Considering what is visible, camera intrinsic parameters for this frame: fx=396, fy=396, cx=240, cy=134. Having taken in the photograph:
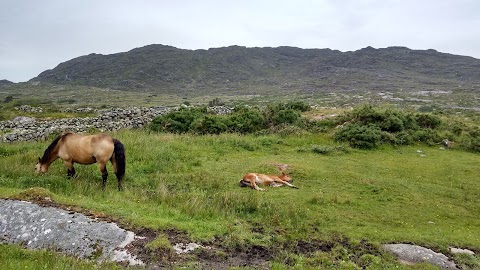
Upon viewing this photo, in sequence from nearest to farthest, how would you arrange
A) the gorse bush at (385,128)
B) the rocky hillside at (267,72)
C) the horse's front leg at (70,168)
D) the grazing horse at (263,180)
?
the horse's front leg at (70,168)
the grazing horse at (263,180)
the gorse bush at (385,128)
the rocky hillside at (267,72)

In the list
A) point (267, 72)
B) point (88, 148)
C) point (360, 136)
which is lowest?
point (360, 136)

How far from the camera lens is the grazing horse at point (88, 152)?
13992 mm

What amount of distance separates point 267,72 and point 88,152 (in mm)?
162939

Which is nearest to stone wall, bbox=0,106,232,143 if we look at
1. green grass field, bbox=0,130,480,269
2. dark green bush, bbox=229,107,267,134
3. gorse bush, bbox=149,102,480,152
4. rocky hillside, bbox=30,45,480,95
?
gorse bush, bbox=149,102,480,152

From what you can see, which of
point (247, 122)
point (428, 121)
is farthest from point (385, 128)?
point (247, 122)

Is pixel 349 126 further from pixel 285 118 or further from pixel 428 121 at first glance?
pixel 428 121

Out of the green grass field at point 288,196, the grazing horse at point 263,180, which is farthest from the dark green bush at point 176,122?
the grazing horse at point 263,180

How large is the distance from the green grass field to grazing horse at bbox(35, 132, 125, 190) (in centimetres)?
56

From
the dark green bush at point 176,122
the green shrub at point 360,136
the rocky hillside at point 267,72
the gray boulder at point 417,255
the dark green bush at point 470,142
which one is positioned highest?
the rocky hillside at point 267,72

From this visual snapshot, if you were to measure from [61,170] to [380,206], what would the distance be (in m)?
12.1

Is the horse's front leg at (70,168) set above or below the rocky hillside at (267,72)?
below

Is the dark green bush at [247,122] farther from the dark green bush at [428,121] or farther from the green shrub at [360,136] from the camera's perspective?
the dark green bush at [428,121]

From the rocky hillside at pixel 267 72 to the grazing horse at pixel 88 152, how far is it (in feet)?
354

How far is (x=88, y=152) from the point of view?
1420 cm
